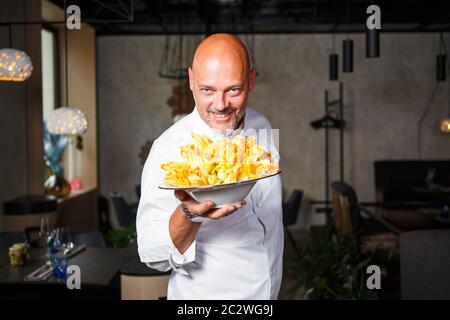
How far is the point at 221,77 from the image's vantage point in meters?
1.11

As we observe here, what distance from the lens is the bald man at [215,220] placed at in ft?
3.65

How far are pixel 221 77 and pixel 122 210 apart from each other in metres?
5.32

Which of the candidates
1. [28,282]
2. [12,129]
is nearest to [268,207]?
[28,282]

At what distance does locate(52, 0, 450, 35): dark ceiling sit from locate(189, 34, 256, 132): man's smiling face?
193 inches

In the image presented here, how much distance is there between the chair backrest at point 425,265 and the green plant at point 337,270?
1.79ft

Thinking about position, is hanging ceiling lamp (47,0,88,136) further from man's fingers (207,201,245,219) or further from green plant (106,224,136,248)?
man's fingers (207,201,245,219)

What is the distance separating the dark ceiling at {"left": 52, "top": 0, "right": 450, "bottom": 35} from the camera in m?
6.32

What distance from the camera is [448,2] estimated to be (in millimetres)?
6219

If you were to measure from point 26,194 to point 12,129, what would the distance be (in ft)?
2.20

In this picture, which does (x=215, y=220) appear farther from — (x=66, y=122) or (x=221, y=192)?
(x=66, y=122)

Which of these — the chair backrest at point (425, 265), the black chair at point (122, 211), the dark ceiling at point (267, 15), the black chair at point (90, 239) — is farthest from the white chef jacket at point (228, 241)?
the black chair at point (122, 211)

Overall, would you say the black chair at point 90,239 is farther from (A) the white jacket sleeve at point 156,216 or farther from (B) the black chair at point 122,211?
(A) the white jacket sleeve at point 156,216

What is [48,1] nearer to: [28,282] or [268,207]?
[28,282]

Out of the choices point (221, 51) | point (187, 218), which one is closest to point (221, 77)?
point (221, 51)
